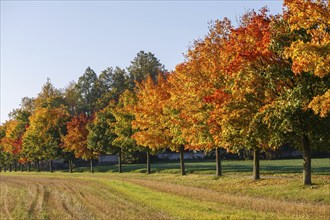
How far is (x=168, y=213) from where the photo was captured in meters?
17.0

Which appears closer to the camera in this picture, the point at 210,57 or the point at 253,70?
the point at 253,70

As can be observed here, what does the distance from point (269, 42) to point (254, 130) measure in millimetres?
4886

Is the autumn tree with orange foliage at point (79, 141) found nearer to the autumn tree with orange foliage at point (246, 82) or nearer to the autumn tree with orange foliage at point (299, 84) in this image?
the autumn tree with orange foliage at point (246, 82)

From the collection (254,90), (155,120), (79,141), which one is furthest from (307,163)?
(79,141)

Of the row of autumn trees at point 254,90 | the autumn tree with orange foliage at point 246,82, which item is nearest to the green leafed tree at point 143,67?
the row of autumn trees at point 254,90

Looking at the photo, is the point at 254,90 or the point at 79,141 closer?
the point at 254,90

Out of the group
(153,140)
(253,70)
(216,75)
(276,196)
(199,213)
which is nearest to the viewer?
(199,213)

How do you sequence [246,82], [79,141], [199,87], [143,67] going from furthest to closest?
[143,67]
[79,141]
[199,87]
[246,82]

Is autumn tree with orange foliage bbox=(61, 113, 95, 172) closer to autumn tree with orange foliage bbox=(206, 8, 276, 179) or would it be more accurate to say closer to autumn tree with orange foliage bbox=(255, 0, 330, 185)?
autumn tree with orange foliage bbox=(206, 8, 276, 179)

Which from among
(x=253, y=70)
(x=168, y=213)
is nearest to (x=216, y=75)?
(x=253, y=70)

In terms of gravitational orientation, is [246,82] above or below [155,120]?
above

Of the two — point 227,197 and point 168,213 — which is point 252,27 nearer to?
point 227,197

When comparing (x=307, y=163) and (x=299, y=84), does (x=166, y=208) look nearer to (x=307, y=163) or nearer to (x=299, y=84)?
(x=299, y=84)

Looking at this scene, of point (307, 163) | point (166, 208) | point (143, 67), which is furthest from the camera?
point (143, 67)
